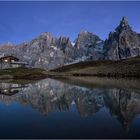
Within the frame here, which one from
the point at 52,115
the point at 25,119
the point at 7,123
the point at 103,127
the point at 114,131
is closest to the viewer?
the point at 114,131

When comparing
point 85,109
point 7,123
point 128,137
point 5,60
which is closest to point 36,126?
point 7,123

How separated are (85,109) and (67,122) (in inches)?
266

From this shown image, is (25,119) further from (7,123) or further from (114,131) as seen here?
(114,131)

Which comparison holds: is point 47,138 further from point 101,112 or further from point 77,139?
point 101,112

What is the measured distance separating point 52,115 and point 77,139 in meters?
8.39

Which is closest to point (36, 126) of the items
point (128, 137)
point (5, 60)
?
point (128, 137)

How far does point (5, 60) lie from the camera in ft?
636

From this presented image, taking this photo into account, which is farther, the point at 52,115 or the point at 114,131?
the point at 52,115

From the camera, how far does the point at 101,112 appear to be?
2495 centimetres

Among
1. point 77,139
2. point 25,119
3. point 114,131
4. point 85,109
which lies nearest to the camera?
point 77,139

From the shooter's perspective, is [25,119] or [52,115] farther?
[52,115]

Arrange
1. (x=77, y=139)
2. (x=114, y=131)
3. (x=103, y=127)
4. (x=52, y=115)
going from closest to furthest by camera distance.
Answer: (x=77, y=139), (x=114, y=131), (x=103, y=127), (x=52, y=115)

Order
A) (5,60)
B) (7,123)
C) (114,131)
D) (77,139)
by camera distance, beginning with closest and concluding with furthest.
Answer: (77,139) < (114,131) < (7,123) < (5,60)

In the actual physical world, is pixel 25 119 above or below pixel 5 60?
below
